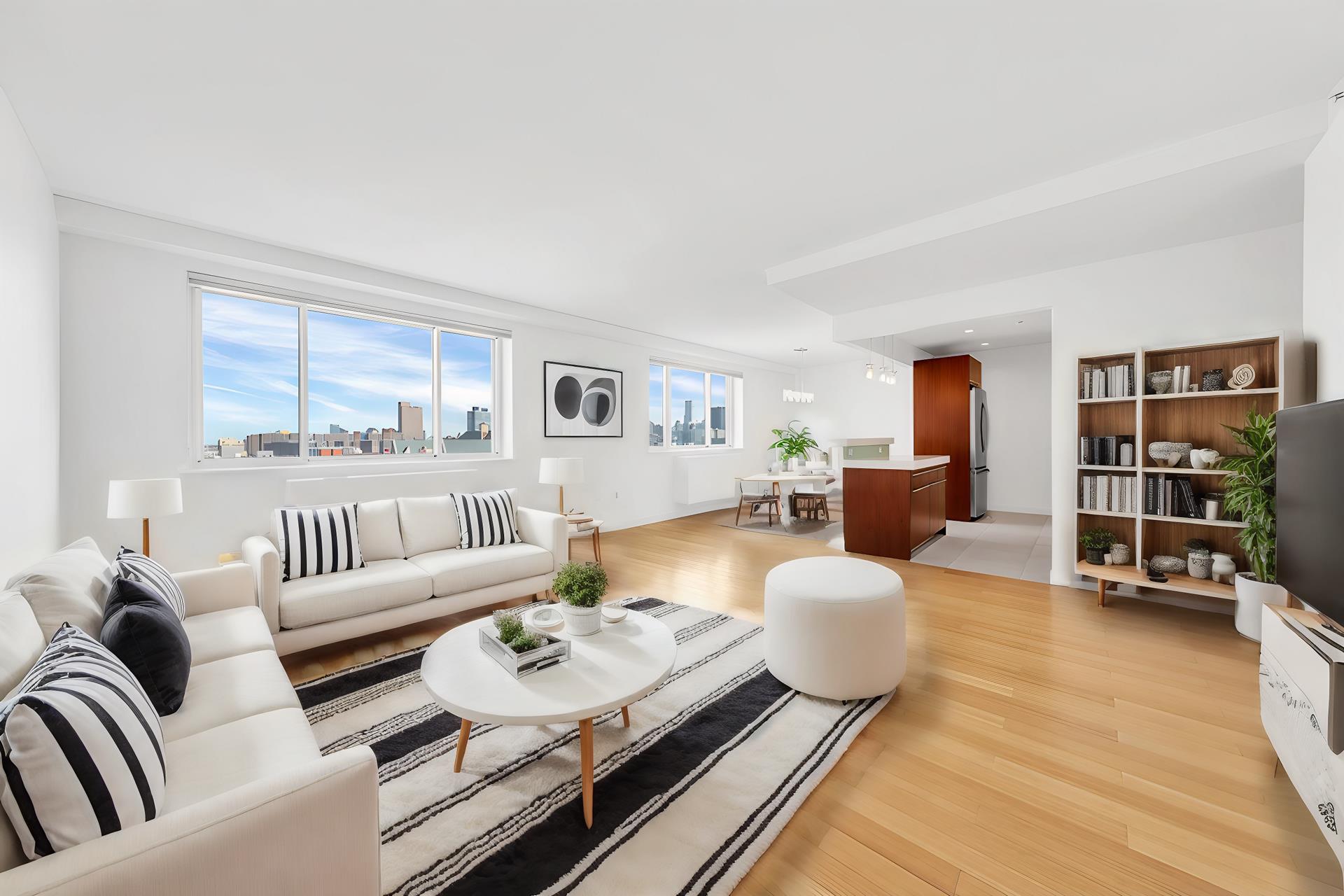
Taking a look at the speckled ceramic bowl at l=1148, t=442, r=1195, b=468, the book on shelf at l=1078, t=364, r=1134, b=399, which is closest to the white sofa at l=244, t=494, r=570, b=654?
the book on shelf at l=1078, t=364, r=1134, b=399

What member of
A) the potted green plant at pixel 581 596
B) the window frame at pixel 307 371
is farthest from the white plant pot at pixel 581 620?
the window frame at pixel 307 371

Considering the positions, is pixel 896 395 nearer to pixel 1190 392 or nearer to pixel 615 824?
pixel 1190 392

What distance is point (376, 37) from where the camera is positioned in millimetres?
1803

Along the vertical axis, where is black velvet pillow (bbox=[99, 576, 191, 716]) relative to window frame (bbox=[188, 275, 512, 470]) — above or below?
below

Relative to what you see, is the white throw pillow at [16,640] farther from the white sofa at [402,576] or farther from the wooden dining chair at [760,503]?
the wooden dining chair at [760,503]

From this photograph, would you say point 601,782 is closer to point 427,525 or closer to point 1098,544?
point 427,525

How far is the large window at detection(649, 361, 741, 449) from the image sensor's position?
7.43 metres

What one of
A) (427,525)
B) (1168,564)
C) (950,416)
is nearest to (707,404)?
(950,416)

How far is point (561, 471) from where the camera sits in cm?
464

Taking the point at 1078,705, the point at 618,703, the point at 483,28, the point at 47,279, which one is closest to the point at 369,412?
the point at 47,279

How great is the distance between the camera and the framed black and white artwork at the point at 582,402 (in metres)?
5.73

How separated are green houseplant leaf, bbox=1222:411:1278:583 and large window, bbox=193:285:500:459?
18.5 feet

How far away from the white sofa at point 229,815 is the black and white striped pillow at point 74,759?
0.04 meters

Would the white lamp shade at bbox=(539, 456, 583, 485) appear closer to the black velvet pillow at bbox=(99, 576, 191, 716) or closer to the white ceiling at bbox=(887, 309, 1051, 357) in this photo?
the black velvet pillow at bbox=(99, 576, 191, 716)
